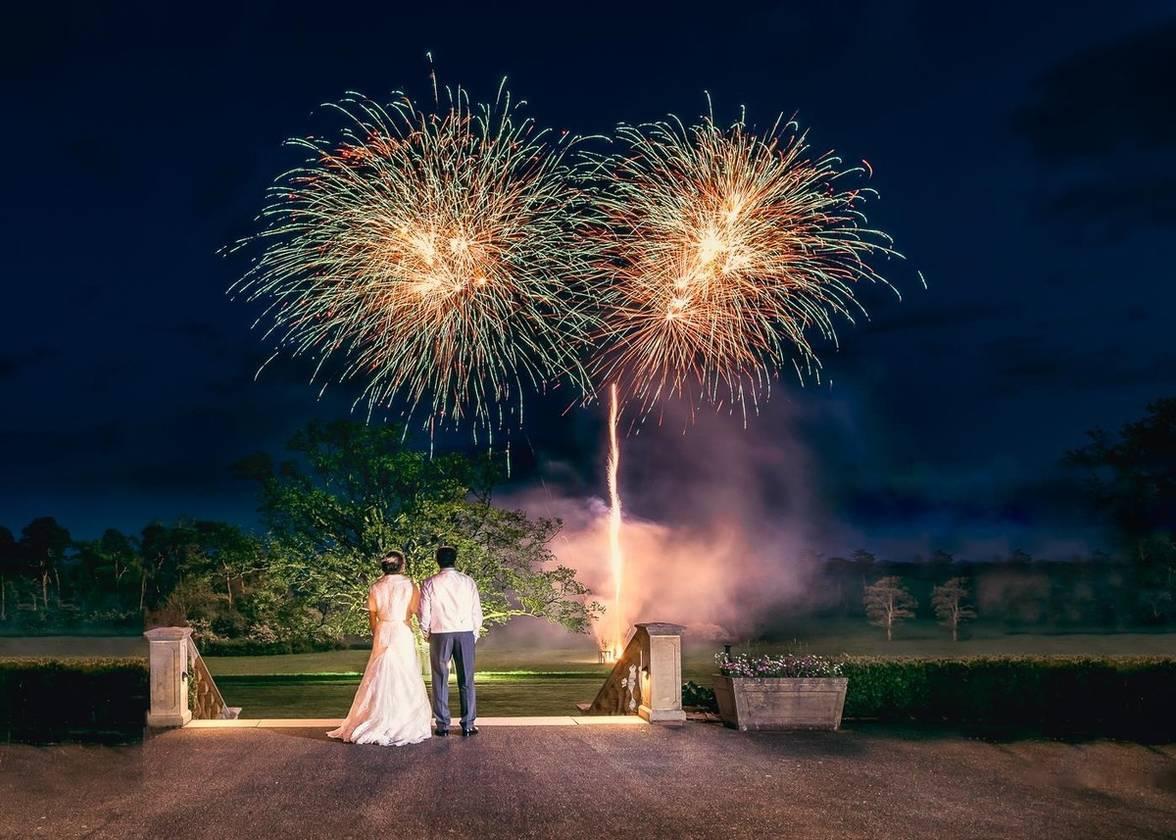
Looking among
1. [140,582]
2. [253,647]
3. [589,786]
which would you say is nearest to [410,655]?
[589,786]

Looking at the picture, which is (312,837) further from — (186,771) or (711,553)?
(711,553)

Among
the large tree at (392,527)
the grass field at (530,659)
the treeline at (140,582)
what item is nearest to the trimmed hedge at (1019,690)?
the grass field at (530,659)

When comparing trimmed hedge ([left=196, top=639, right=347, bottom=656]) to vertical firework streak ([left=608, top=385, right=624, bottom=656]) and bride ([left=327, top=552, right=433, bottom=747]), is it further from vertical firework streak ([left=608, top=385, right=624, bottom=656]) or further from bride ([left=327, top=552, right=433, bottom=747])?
bride ([left=327, top=552, right=433, bottom=747])

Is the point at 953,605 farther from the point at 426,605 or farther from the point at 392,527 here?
the point at 426,605

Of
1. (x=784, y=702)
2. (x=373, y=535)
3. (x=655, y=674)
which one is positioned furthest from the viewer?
(x=373, y=535)

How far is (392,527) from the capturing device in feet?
108

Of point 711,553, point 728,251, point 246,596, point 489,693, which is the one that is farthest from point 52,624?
point 728,251

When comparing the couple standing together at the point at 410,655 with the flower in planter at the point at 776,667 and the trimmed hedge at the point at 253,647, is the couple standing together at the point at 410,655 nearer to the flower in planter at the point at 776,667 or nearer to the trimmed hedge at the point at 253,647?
the flower in planter at the point at 776,667

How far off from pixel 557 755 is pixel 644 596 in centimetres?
5453

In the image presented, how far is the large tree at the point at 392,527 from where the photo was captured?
3250 centimetres

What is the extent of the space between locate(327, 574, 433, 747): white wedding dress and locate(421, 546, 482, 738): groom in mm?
202

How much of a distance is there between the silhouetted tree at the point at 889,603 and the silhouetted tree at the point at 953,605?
13.9ft

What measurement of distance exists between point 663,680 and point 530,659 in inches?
1694

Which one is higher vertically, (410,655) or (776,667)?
(410,655)
